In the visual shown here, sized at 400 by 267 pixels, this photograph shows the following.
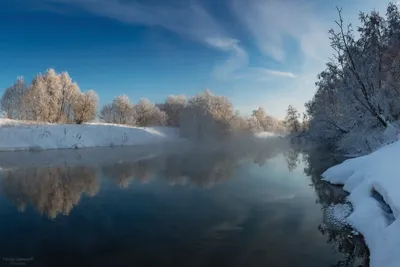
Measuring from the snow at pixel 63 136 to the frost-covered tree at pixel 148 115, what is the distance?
885 inches

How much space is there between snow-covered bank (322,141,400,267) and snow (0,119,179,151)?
41.4m

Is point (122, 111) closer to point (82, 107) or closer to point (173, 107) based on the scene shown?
point (173, 107)

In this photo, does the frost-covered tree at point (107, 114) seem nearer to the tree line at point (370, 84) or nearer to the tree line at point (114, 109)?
the tree line at point (114, 109)

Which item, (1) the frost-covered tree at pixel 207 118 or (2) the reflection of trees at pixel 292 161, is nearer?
(2) the reflection of trees at pixel 292 161

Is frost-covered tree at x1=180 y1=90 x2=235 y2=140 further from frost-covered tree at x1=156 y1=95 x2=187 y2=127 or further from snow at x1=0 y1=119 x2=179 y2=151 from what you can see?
snow at x1=0 y1=119 x2=179 y2=151

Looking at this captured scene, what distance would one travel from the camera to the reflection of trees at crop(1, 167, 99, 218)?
1323cm

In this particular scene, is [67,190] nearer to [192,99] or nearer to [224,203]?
[224,203]

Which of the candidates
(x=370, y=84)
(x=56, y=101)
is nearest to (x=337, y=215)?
(x=370, y=84)

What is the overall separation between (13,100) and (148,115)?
108 feet

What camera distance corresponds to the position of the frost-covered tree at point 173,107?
3614 inches

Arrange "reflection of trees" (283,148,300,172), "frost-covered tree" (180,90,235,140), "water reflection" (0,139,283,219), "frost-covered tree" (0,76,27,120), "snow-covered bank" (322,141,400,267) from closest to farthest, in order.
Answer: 1. "snow-covered bank" (322,141,400,267)
2. "water reflection" (0,139,283,219)
3. "reflection of trees" (283,148,300,172)
4. "frost-covered tree" (0,76,27,120)
5. "frost-covered tree" (180,90,235,140)

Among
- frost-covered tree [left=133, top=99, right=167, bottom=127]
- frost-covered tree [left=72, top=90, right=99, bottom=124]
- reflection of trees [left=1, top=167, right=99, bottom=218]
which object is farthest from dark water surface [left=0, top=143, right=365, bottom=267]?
frost-covered tree [left=133, top=99, right=167, bottom=127]

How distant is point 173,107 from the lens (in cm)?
9662

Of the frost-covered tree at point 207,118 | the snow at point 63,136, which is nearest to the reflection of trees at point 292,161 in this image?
the snow at point 63,136
